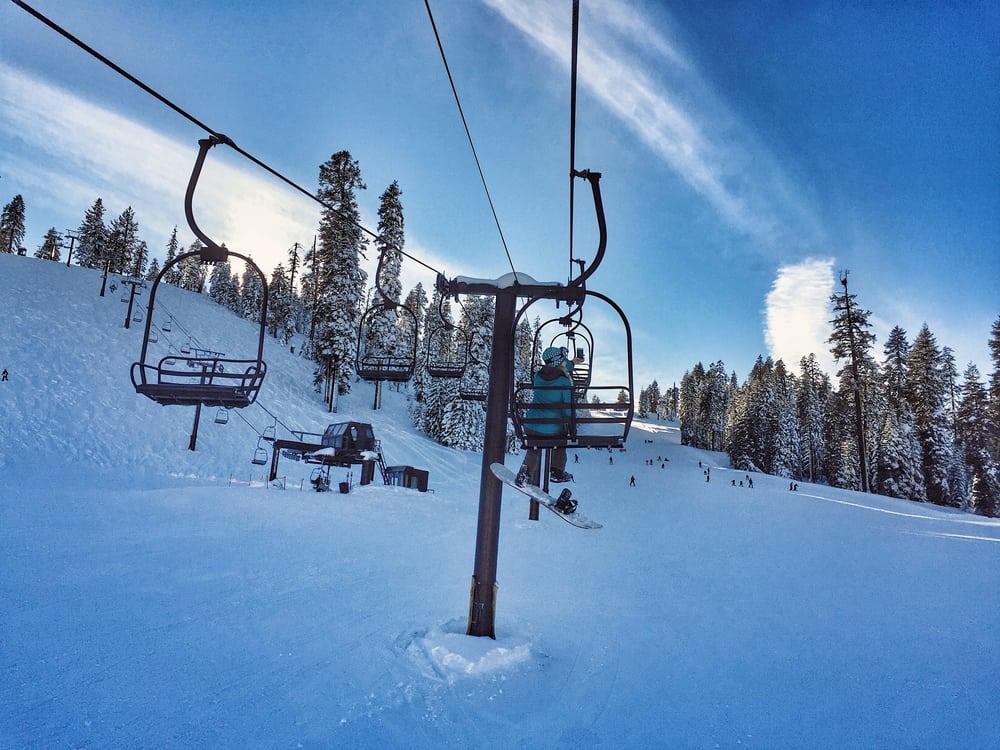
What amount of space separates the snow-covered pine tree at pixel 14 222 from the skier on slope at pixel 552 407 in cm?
8912

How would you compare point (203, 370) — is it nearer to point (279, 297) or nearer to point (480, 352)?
point (480, 352)

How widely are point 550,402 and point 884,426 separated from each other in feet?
185

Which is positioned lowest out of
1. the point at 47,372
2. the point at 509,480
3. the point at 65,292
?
the point at 509,480

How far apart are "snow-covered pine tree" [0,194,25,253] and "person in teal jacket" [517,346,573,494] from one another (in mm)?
89117

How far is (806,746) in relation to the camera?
4.73 m

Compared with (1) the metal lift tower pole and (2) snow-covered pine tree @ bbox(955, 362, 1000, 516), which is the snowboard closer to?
(1) the metal lift tower pole

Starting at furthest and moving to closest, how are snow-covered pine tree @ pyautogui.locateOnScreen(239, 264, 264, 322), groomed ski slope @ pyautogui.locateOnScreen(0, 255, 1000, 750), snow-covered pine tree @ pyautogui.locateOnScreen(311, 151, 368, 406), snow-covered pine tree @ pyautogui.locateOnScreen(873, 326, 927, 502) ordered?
snow-covered pine tree @ pyautogui.locateOnScreen(239, 264, 264, 322) < snow-covered pine tree @ pyautogui.locateOnScreen(873, 326, 927, 502) < snow-covered pine tree @ pyautogui.locateOnScreen(311, 151, 368, 406) < groomed ski slope @ pyautogui.locateOnScreen(0, 255, 1000, 750)

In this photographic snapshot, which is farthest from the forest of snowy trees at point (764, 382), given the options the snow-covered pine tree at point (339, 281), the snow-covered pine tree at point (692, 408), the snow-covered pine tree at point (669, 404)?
the snow-covered pine tree at point (669, 404)

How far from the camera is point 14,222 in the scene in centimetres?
6544

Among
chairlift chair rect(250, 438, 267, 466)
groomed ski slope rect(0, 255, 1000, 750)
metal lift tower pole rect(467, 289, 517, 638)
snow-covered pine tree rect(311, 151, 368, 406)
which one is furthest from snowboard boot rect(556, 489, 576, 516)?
snow-covered pine tree rect(311, 151, 368, 406)

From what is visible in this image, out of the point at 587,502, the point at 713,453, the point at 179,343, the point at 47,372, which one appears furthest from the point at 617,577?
the point at 713,453

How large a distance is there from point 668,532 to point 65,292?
4154 centimetres

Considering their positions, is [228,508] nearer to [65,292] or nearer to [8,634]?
[8,634]

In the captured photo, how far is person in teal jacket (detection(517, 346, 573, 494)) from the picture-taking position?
235 inches
